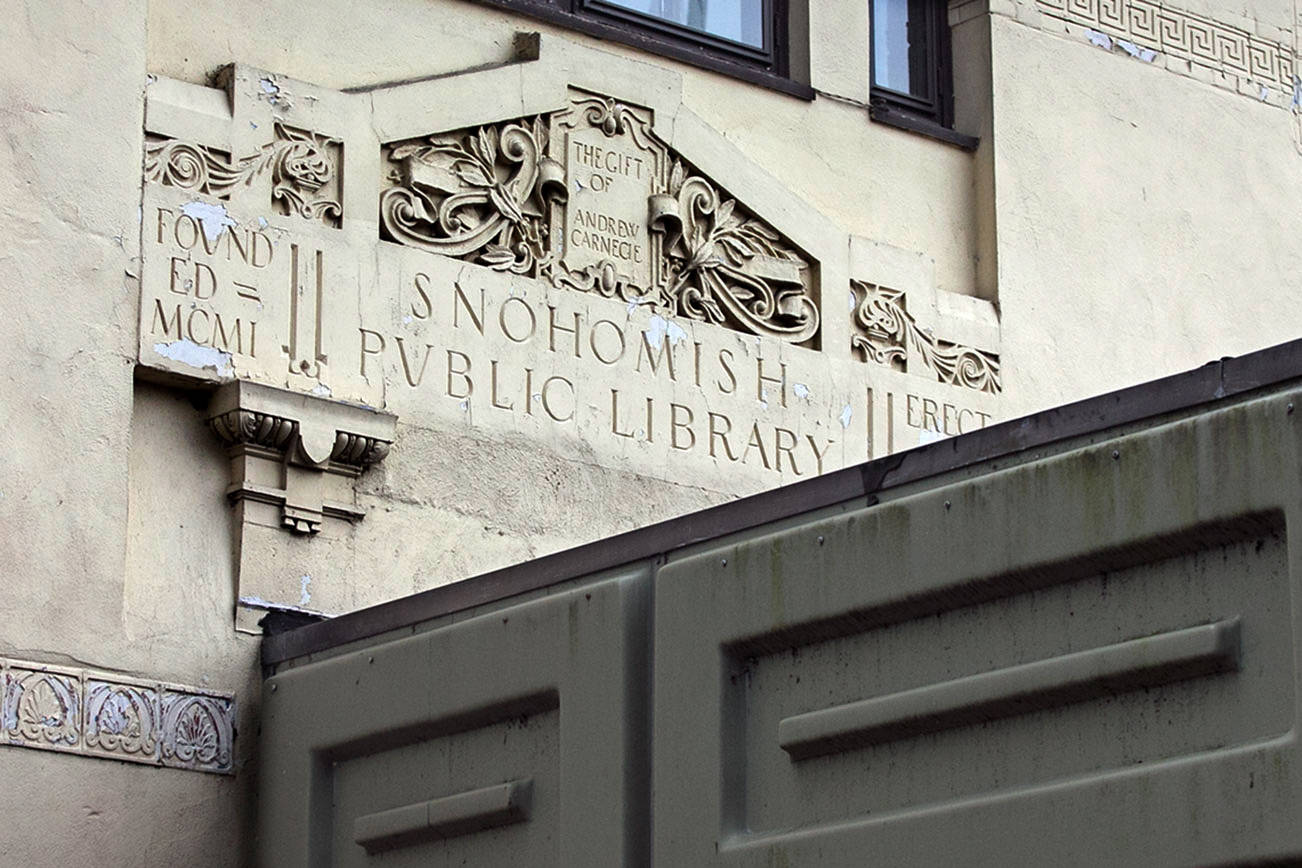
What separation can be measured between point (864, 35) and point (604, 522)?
2.71 metres

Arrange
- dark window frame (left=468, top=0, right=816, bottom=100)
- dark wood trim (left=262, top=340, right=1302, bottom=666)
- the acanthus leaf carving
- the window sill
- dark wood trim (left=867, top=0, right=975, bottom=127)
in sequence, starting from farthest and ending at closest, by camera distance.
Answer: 1. dark wood trim (left=867, top=0, right=975, bottom=127)
2. the window sill
3. dark window frame (left=468, top=0, right=816, bottom=100)
4. the acanthus leaf carving
5. dark wood trim (left=262, top=340, right=1302, bottom=666)

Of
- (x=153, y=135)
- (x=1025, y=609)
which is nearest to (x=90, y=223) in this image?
(x=153, y=135)

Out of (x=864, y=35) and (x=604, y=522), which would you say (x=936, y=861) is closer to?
(x=604, y=522)

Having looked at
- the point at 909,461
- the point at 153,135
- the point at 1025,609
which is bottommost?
the point at 1025,609

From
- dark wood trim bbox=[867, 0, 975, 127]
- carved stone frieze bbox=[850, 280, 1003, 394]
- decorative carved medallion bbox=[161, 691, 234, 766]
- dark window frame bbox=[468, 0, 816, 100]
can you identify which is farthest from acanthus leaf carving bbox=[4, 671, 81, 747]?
dark wood trim bbox=[867, 0, 975, 127]

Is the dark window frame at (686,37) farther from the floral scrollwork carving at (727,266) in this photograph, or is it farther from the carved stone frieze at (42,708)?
the carved stone frieze at (42,708)

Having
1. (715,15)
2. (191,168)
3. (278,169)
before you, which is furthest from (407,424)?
(715,15)

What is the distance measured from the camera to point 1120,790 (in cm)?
641

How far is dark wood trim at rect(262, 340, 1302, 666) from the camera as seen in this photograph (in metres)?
6.45

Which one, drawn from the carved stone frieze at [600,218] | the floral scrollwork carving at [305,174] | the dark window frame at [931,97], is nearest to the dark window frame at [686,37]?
the carved stone frieze at [600,218]

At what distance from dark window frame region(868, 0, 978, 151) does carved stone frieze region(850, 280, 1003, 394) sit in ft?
2.87

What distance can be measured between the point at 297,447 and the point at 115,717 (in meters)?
1.17

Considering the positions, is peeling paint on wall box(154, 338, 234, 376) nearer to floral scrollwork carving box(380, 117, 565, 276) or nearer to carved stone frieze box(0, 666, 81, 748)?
floral scrollwork carving box(380, 117, 565, 276)

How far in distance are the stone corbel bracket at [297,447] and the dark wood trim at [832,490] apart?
500 mm
